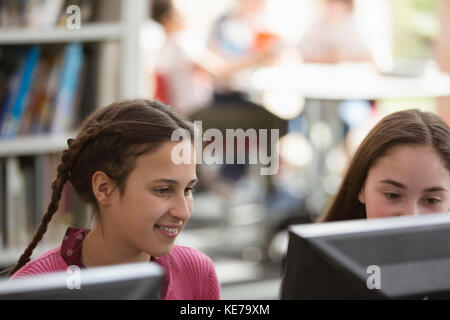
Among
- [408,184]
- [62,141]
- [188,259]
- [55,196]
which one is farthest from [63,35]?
[408,184]

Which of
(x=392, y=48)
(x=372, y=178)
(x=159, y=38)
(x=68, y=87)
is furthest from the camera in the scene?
(x=392, y=48)

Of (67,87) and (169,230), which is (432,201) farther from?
(67,87)

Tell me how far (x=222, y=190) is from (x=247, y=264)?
0.49 meters

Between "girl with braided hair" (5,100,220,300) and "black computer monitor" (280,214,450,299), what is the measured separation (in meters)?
0.39

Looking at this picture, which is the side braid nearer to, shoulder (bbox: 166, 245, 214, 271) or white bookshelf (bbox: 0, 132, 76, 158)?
shoulder (bbox: 166, 245, 214, 271)

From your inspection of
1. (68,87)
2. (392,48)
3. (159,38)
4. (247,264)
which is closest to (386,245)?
(68,87)

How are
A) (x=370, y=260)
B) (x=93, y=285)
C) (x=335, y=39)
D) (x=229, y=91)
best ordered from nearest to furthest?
(x=93, y=285) → (x=370, y=260) → (x=229, y=91) → (x=335, y=39)

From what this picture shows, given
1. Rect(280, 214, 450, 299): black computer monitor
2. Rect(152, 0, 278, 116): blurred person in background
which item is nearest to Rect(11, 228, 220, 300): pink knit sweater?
Rect(280, 214, 450, 299): black computer monitor

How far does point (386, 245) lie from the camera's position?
779 mm

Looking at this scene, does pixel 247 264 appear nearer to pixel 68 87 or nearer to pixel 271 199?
pixel 271 199

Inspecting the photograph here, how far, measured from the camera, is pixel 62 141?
254cm

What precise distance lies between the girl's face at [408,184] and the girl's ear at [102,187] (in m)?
0.44

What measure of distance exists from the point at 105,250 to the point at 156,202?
0.13 meters
